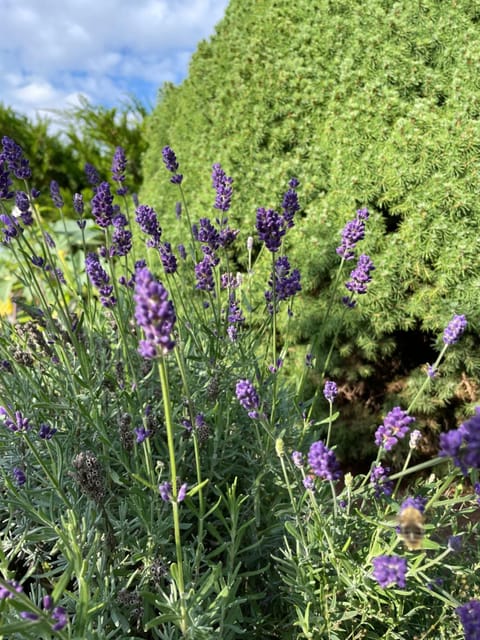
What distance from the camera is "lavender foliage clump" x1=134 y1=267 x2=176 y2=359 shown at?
0.86m

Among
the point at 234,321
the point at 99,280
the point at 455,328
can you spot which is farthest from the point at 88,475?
the point at 455,328

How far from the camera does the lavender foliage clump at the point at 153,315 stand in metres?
0.86

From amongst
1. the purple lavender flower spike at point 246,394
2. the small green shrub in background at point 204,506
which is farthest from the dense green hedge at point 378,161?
the purple lavender flower spike at point 246,394

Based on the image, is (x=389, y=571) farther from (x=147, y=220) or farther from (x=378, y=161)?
(x=378, y=161)

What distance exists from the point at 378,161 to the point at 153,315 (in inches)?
89.1

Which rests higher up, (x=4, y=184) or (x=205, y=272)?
(x=4, y=184)

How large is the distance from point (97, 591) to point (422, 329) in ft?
6.44

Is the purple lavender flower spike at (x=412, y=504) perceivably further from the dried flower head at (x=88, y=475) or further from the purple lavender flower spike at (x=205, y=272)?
the purple lavender flower spike at (x=205, y=272)

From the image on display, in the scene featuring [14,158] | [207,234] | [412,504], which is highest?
[14,158]

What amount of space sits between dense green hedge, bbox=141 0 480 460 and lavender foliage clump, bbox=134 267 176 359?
77.1 inches

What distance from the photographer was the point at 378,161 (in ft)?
9.20

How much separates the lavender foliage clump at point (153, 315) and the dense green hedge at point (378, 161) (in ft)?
6.42

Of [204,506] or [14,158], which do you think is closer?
[204,506]

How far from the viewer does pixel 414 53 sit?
113 inches
